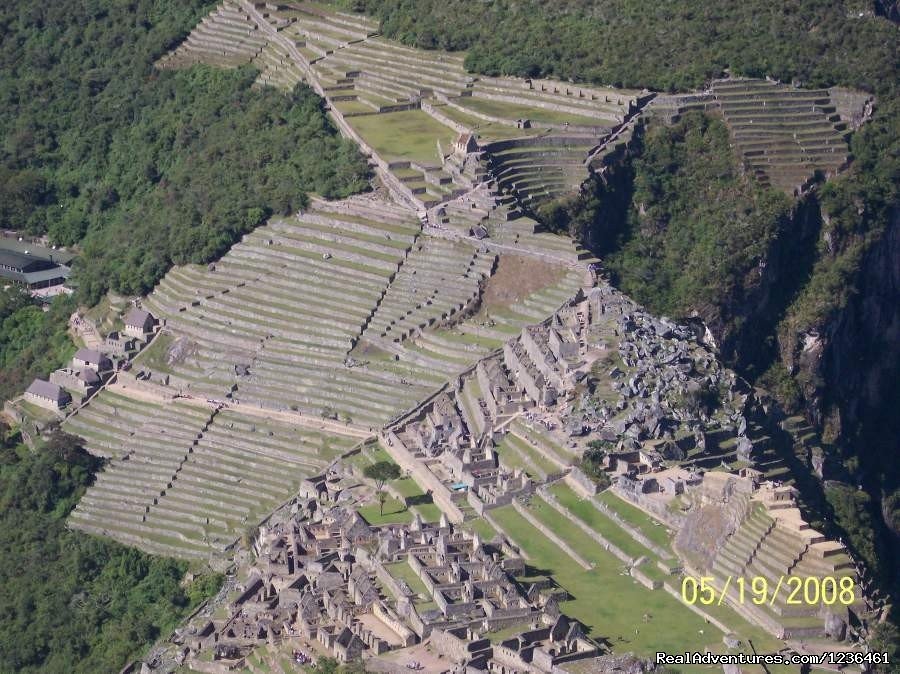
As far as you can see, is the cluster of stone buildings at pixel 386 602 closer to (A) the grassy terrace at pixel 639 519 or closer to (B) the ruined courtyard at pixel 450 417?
(B) the ruined courtyard at pixel 450 417

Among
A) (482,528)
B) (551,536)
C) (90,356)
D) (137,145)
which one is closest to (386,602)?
(482,528)

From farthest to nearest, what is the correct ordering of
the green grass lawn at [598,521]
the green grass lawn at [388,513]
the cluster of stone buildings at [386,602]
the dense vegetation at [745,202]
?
the dense vegetation at [745,202], the green grass lawn at [388,513], the green grass lawn at [598,521], the cluster of stone buildings at [386,602]

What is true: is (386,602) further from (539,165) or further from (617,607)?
(539,165)

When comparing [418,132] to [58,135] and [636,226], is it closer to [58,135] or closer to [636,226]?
[636,226]

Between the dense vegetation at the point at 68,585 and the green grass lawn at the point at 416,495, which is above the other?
the green grass lawn at the point at 416,495

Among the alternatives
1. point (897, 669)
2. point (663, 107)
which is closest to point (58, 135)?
point (663, 107)

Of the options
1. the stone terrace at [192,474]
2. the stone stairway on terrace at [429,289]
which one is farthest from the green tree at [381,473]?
the stone stairway on terrace at [429,289]
